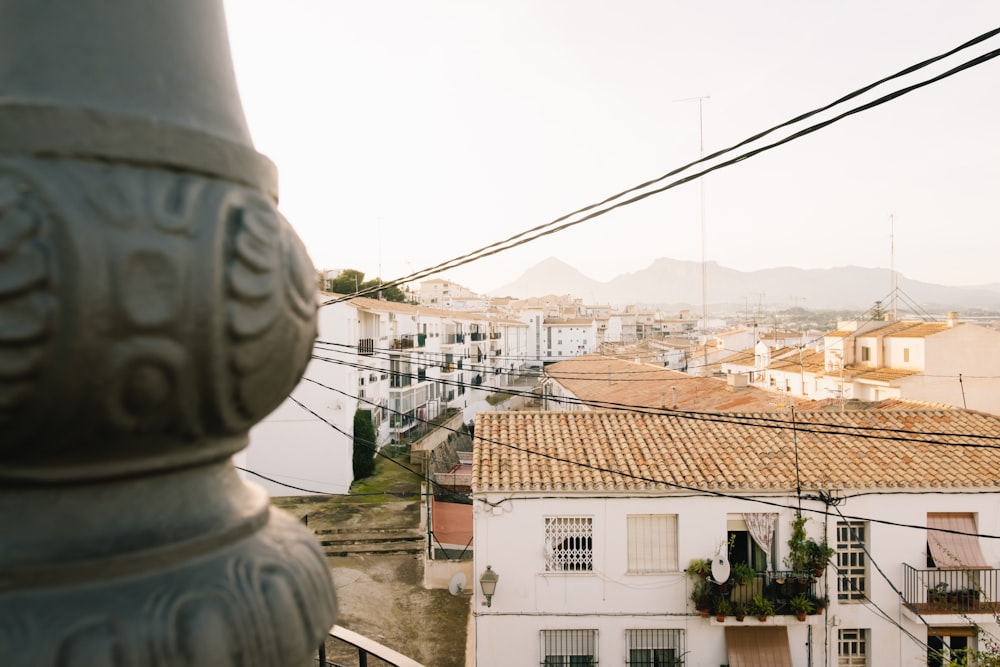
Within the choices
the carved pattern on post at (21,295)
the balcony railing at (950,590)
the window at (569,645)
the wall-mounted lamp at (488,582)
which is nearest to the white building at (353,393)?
the wall-mounted lamp at (488,582)

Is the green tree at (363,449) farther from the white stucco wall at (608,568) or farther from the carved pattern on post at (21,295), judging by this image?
the carved pattern on post at (21,295)

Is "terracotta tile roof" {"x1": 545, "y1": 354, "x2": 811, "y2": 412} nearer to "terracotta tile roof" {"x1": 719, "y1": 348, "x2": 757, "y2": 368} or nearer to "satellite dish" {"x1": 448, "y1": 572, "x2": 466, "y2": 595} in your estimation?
"satellite dish" {"x1": 448, "y1": 572, "x2": 466, "y2": 595}

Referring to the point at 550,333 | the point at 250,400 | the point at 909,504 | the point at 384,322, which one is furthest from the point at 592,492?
the point at 550,333

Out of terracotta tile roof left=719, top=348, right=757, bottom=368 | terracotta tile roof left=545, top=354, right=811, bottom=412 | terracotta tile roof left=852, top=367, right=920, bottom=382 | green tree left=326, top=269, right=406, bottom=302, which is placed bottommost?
terracotta tile roof left=545, top=354, right=811, bottom=412

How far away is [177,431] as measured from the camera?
1.00 metres

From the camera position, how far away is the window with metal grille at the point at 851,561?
14.7 meters

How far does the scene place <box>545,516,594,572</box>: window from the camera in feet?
47.6

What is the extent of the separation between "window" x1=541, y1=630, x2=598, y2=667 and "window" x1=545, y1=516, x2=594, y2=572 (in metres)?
1.31

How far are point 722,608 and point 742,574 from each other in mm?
786

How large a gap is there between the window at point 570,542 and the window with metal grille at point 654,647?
1688 mm

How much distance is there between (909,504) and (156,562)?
53.8 ft

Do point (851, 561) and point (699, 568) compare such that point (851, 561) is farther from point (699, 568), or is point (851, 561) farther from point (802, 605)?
point (699, 568)

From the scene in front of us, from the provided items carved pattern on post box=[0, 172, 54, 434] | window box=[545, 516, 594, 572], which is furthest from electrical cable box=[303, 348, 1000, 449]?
carved pattern on post box=[0, 172, 54, 434]

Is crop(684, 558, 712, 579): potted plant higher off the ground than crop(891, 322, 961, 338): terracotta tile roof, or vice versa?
crop(891, 322, 961, 338): terracotta tile roof
